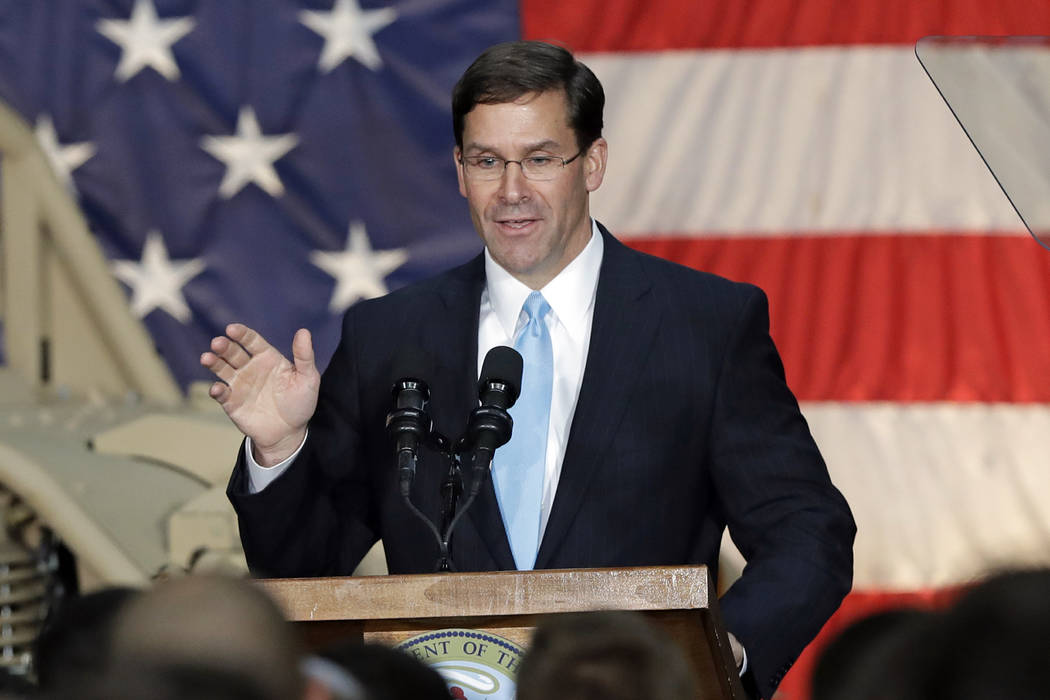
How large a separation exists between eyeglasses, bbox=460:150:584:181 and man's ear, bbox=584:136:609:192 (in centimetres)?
7

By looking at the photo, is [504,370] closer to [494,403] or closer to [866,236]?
[494,403]

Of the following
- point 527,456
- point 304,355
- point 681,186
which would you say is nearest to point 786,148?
point 681,186

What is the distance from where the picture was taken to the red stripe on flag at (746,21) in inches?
141

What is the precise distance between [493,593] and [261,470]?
59 centimetres

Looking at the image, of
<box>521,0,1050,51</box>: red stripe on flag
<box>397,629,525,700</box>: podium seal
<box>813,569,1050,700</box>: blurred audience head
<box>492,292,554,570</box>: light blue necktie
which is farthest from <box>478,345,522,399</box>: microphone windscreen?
<box>521,0,1050,51</box>: red stripe on flag

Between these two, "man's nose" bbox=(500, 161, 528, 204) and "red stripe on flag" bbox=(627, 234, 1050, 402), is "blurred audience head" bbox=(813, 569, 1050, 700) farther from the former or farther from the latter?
"red stripe on flag" bbox=(627, 234, 1050, 402)

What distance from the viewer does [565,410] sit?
6.66ft

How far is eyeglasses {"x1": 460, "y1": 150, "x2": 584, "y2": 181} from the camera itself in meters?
2.08

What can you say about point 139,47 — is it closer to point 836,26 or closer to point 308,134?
point 308,134

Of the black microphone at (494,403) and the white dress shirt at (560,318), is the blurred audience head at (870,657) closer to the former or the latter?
the black microphone at (494,403)

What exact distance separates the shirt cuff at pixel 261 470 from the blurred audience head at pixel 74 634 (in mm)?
926

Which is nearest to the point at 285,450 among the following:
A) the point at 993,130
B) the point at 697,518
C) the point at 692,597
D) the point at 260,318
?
the point at 697,518

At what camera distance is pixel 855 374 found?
142 inches

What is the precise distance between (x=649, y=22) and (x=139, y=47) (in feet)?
4.42
